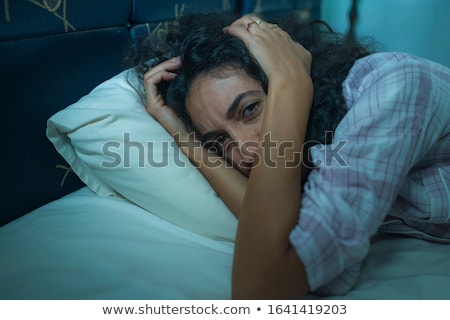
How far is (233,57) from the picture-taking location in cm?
79

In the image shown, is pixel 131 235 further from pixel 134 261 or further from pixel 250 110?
pixel 250 110

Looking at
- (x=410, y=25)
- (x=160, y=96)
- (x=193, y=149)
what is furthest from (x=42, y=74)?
(x=410, y=25)

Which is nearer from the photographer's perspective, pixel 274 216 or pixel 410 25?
pixel 274 216

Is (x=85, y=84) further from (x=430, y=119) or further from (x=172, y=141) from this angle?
(x=430, y=119)

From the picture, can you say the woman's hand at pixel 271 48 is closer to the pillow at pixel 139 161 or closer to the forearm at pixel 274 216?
the forearm at pixel 274 216

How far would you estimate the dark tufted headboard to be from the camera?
2.56ft

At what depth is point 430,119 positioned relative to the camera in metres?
0.62

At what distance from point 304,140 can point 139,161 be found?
13.0 inches

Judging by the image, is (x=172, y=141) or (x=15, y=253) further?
(x=172, y=141)

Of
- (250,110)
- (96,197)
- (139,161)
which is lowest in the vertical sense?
(96,197)

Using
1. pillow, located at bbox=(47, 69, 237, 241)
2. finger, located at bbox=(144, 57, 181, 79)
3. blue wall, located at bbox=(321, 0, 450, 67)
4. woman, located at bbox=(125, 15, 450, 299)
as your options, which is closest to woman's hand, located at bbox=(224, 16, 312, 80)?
woman, located at bbox=(125, 15, 450, 299)

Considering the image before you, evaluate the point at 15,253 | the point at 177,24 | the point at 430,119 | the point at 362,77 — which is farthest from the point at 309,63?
the point at 15,253
